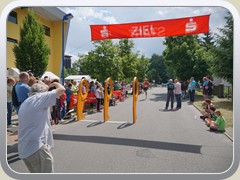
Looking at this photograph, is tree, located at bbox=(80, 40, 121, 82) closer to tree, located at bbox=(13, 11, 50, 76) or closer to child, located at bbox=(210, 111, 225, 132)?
tree, located at bbox=(13, 11, 50, 76)

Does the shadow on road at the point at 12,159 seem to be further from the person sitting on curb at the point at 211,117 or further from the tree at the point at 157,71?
the tree at the point at 157,71

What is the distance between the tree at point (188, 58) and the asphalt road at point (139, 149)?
14.2 m

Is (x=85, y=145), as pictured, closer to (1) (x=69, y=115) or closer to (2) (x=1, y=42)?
(2) (x=1, y=42)

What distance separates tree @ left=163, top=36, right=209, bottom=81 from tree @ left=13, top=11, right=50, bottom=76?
14.9 m

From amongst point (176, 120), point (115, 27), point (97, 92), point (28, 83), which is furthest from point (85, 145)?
point (97, 92)

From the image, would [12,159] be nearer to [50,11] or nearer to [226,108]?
[50,11]

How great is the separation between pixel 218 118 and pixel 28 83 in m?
6.08

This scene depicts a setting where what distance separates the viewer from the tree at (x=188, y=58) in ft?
71.6

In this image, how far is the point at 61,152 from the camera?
565 cm

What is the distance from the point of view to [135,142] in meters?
6.44

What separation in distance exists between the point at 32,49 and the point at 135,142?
697 cm

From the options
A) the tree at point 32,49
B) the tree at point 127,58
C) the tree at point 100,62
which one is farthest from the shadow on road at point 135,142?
the tree at point 127,58

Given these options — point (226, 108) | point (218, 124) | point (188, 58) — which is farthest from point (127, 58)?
point (218, 124)

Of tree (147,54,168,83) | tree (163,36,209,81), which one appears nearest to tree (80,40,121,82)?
tree (163,36,209,81)
